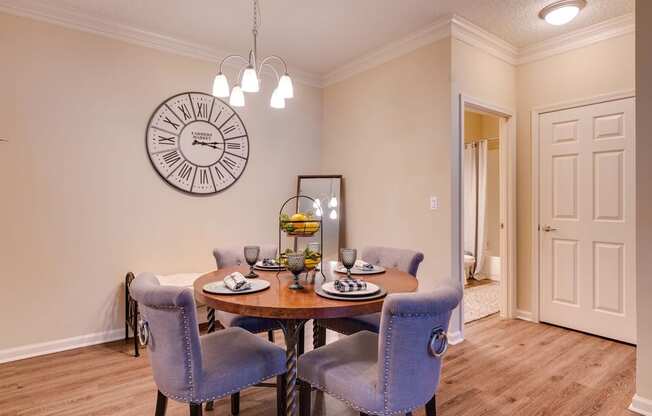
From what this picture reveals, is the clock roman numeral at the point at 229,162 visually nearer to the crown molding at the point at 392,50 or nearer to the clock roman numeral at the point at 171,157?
the clock roman numeral at the point at 171,157

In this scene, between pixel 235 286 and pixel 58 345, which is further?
pixel 58 345

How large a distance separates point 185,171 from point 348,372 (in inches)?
103

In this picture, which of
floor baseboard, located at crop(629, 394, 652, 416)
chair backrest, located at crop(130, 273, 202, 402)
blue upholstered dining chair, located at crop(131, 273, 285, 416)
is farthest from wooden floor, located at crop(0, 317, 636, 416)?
chair backrest, located at crop(130, 273, 202, 402)

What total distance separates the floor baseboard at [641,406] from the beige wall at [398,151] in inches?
52.1

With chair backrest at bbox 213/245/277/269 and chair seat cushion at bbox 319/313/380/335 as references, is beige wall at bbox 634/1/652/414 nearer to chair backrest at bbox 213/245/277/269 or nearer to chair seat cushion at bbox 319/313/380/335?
chair seat cushion at bbox 319/313/380/335

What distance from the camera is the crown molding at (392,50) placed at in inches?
124

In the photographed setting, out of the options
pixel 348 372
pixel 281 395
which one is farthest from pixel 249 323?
pixel 348 372

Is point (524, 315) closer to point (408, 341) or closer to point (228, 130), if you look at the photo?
point (408, 341)

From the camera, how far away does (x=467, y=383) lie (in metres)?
2.41

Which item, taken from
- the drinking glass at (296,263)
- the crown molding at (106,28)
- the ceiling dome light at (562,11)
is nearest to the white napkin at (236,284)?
the drinking glass at (296,263)

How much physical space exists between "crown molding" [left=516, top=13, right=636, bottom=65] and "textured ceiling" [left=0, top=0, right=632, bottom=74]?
0.26 feet

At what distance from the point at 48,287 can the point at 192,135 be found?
170 cm

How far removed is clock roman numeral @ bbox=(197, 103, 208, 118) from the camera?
3.56m

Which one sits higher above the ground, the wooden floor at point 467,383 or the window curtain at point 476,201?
the window curtain at point 476,201
